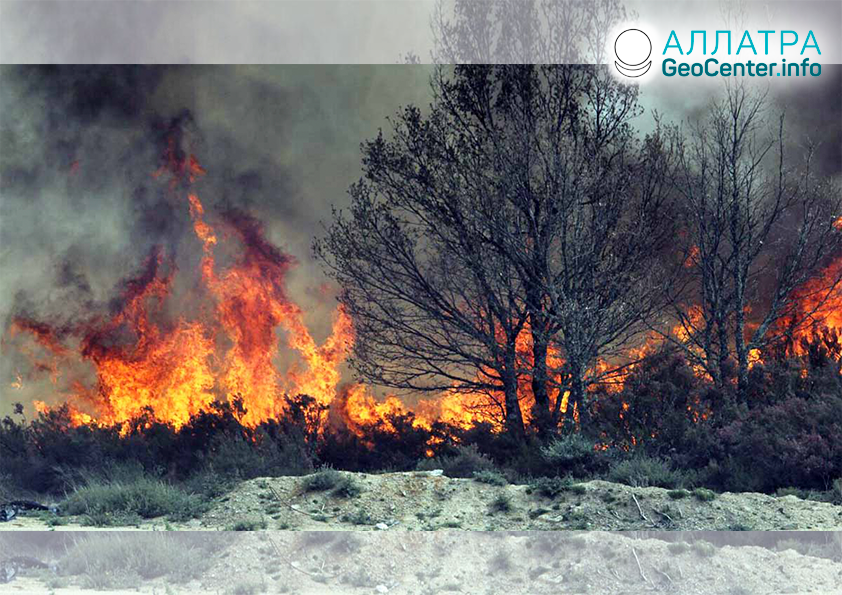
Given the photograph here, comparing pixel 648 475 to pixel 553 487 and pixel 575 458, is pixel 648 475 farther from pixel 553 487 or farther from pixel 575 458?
pixel 553 487

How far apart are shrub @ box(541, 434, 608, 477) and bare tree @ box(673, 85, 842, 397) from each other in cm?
406

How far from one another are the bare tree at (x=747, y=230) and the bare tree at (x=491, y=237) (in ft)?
4.58

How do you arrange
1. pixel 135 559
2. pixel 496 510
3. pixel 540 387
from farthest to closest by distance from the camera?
pixel 540 387 < pixel 496 510 < pixel 135 559

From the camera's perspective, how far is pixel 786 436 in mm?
14312

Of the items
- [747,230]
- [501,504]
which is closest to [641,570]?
[501,504]

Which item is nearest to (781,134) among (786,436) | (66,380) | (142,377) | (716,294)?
(716,294)

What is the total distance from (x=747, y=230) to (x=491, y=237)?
523cm

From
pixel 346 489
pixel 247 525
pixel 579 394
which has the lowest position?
pixel 247 525

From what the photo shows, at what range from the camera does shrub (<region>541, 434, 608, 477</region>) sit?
48.3 ft

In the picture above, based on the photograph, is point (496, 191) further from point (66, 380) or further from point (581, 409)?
point (66, 380)

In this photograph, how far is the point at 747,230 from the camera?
18406 millimetres

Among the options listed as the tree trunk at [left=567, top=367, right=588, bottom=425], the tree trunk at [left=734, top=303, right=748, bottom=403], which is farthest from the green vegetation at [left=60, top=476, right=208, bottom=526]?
the tree trunk at [left=734, top=303, right=748, bottom=403]

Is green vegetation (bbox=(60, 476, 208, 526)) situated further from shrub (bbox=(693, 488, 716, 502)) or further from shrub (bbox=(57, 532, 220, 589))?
shrub (bbox=(693, 488, 716, 502))

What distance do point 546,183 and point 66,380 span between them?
9.87 m
